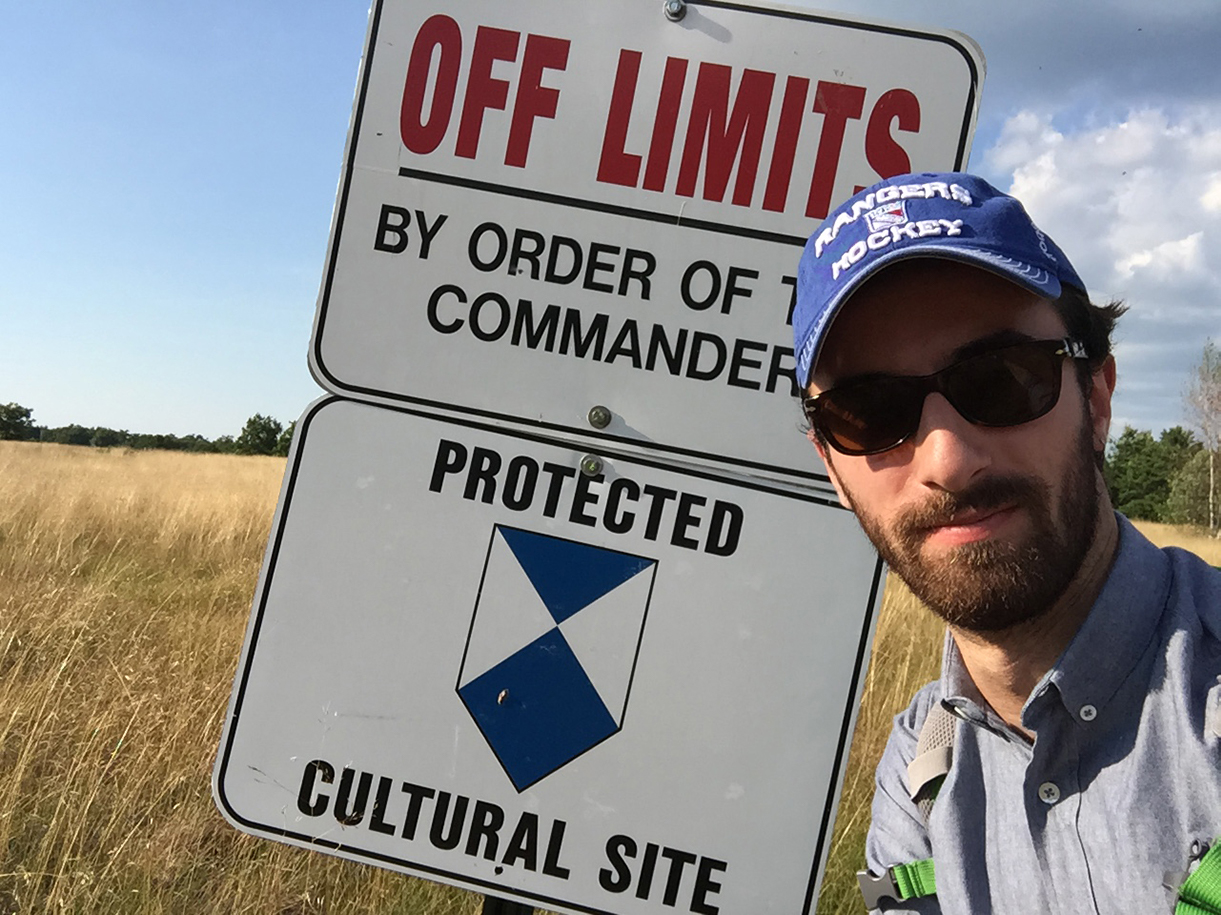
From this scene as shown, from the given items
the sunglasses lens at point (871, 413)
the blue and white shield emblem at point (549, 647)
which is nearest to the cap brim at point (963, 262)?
the sunglasses lens at point (871, 413)

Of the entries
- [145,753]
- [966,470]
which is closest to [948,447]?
Answer: [966,470]

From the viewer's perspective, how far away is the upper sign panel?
1627mm

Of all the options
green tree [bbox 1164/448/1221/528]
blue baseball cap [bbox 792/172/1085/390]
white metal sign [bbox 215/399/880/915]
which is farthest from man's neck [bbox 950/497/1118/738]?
green tree [bbox 1164/448/1221/528]

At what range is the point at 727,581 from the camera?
163 centimetres

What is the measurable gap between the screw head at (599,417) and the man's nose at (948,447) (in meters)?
0.54

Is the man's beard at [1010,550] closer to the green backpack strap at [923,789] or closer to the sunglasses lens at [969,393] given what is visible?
the sunglasses lens at [969,393]

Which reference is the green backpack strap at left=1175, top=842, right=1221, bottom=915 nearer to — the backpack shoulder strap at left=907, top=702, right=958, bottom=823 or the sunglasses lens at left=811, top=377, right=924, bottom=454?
the backpack shoulder strap at left=907, top=702, right=958, bottom=823

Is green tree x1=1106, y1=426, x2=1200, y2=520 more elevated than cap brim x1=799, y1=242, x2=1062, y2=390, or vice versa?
green tree x1=1106, y1=426, x2=1200, y2=520

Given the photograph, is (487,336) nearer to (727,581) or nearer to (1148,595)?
(727,581)

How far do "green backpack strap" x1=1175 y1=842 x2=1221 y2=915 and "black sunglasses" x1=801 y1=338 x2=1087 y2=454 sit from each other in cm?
64

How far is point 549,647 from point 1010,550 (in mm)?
817

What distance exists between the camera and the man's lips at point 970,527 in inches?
56.8

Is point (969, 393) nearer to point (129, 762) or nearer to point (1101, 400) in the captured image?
point (1101, 400)

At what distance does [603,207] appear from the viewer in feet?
5.45
